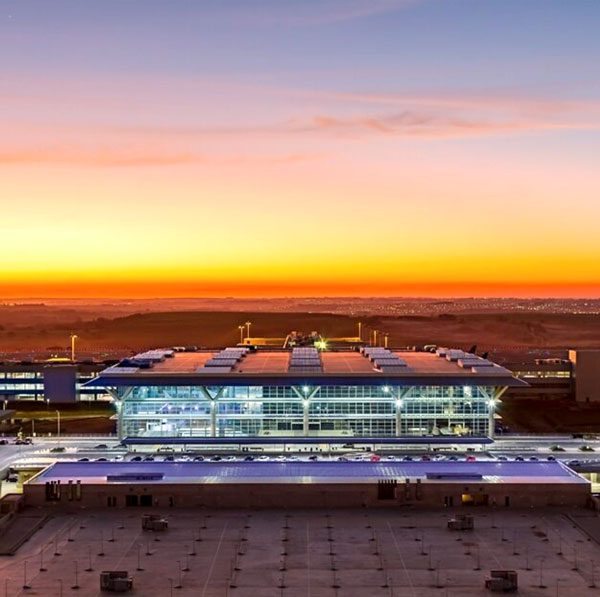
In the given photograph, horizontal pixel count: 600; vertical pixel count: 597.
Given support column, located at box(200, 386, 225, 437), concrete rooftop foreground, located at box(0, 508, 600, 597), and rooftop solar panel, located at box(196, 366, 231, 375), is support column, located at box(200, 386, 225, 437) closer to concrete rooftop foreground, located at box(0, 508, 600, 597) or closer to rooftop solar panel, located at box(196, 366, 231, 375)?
rooftop solar panel, located at box(196, 366, 231, 375)

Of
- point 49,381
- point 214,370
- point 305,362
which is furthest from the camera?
point 49,381

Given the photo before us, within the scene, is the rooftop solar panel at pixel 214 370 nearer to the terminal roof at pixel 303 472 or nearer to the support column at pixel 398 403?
the support column at pixel 398 403

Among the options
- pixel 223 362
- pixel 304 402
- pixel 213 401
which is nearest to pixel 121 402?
pixel 213 401

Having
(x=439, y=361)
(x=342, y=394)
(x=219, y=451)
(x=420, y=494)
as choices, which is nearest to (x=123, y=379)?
(x=219, y=451)

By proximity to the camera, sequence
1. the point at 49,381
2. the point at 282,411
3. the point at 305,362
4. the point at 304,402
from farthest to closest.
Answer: the point at 49,381 → the point at 305,362 → the point at 282,411 → the point at 304,402

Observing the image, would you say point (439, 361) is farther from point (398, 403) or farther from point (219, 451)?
point (219, 451)

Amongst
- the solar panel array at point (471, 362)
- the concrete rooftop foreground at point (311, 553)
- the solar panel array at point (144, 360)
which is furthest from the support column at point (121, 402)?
the concrete rooftop foreground at point (311, 553)

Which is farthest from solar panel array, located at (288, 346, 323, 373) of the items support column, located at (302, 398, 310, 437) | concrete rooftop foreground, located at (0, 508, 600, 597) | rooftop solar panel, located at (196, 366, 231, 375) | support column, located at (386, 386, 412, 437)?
concrete rooftop foreground, located at (0, 508, 600, 597)

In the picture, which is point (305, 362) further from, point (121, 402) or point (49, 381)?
point (49, 381)

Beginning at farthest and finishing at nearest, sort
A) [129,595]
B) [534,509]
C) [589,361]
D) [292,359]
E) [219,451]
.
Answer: [589,361] → [292,359] → [219,451] → [534,509] → [129,595]
